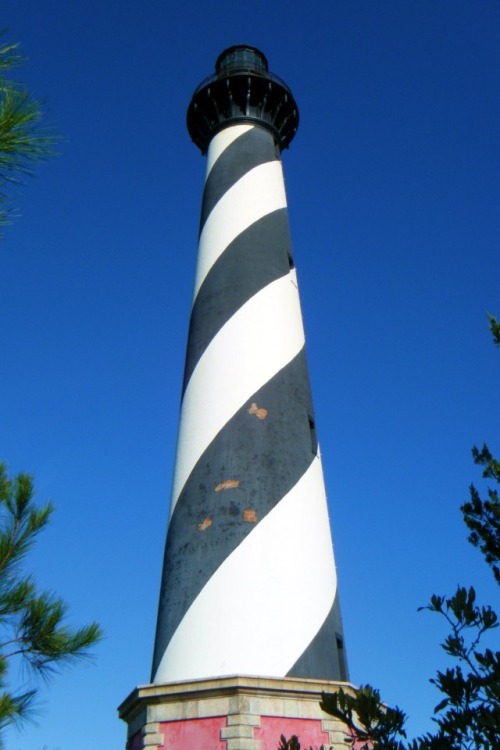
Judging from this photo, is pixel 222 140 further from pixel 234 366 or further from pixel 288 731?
pixel 288 731

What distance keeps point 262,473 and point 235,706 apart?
8.39 feet

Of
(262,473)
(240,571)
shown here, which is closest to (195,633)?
(240,571)

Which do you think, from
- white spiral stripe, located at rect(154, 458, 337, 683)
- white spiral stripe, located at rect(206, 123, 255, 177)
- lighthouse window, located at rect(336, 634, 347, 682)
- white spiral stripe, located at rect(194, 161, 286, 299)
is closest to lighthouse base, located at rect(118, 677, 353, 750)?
white spiral stripe, located at rect(154, 458, 337, 683)

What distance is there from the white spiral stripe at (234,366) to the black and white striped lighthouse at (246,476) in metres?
0.02

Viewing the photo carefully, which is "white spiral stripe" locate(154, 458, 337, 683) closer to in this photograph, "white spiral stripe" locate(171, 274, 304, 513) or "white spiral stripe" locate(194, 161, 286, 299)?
"white spiral stripe" locate(171, 274, 304, 513)

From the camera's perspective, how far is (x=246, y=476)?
8.24 metres

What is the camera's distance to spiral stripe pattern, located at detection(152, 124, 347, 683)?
7.35m

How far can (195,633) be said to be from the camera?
7.41 m

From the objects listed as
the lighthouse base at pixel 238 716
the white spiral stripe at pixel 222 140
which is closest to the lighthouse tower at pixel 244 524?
the lighthouse base at pixel 238 716

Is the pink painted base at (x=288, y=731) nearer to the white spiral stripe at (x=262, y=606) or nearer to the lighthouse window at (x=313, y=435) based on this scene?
the white spiral stripe at (x=262, y=606)

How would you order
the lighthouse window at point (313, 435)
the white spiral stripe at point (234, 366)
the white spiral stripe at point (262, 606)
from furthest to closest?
the lighthouse window at point (313, 435) → the white spiral stripe at point (234, 366) → the white spiral stripe at point (262, 606)

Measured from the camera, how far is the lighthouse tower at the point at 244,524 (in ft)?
22.2

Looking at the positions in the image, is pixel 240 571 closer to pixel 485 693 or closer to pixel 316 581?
pixel 316 581

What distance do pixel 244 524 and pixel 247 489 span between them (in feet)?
1.40
